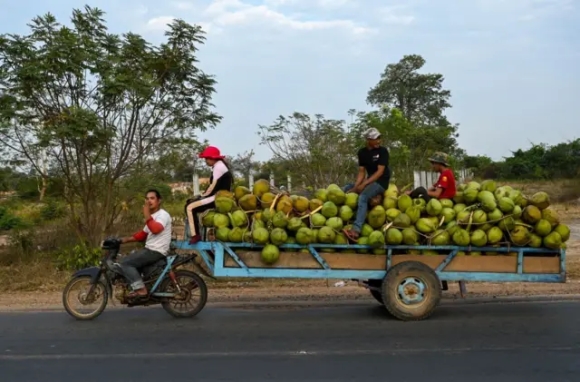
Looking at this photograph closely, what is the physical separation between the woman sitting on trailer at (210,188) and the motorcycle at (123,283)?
482mm

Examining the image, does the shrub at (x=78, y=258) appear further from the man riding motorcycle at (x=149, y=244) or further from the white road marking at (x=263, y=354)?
the white road marking at (x=263, y=354)

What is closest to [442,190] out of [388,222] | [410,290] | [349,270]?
[388,222]

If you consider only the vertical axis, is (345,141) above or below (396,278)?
above

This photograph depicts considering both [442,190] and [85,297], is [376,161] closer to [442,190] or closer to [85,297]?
[442,190]

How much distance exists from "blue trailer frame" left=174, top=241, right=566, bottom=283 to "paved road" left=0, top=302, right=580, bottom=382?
0.55 meters

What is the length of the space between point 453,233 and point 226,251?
2797mm

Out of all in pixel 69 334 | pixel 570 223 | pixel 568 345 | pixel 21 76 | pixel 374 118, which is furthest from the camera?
pixel 570 223

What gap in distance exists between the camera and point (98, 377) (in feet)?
17.7

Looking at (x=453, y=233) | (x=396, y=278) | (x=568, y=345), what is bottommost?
(x=568, y=345)

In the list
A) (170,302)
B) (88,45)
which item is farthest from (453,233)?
(88,45)

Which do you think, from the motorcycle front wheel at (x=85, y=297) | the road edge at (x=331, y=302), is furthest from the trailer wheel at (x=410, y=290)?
the motorcycle front wheel at (x=85, y=297)

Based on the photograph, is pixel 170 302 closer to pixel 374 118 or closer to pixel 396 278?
pixel 396 278

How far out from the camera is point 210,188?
7.90 metres

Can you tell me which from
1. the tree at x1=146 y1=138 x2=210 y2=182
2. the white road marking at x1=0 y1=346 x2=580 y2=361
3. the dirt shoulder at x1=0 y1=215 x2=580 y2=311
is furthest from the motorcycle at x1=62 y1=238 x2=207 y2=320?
the tree at x1=146 y1=138 x2=210 y2=182
